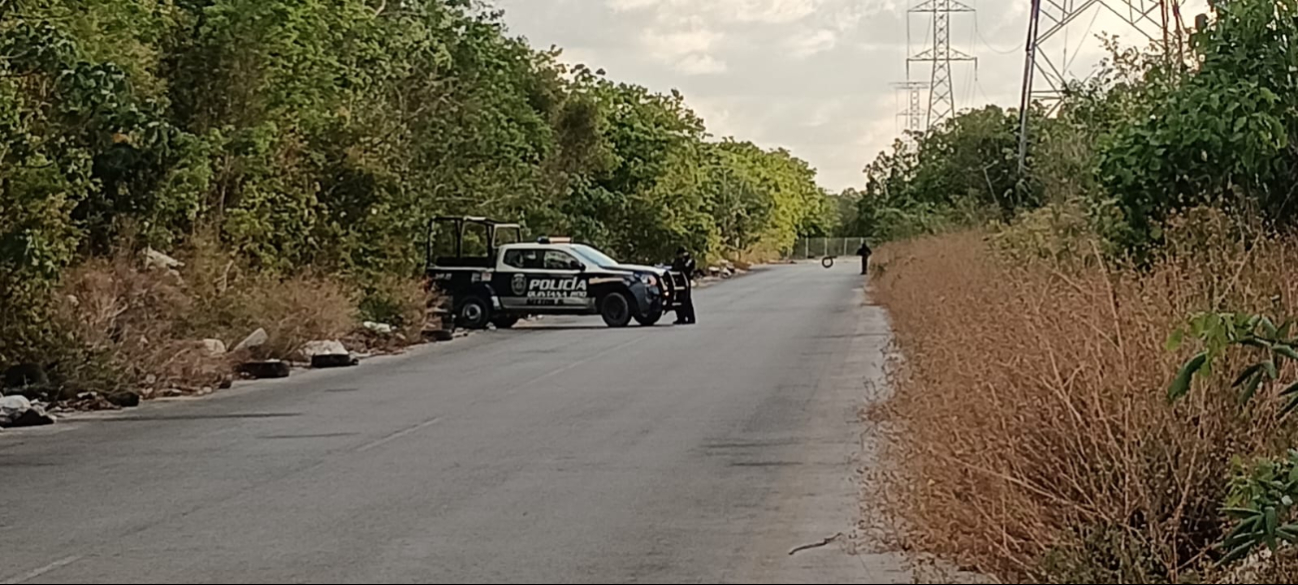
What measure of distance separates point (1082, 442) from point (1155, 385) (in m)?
0.55

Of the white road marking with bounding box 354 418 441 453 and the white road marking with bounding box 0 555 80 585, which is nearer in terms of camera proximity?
the white road marking with bounding box 0 555 80 585

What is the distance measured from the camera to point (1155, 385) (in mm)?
9367

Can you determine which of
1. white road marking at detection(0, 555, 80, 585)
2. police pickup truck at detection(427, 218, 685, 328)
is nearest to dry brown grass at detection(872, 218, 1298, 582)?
white road marking at detection(0, 555, 80, 585)

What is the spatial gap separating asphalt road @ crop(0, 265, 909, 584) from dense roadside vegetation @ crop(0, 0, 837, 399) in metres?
2.01

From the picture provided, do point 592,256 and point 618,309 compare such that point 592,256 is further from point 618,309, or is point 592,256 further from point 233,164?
point 233,164

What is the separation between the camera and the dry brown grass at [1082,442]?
339 inches

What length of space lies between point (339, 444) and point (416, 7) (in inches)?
1049

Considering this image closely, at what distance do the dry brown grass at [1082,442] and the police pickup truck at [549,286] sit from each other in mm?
24160

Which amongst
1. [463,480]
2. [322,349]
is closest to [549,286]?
[322,349]

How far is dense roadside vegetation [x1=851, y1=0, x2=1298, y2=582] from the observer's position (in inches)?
336

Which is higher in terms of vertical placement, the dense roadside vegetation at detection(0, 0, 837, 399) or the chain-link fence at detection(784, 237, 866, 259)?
the dense roadside vegetation at detection(0, 0, 837, 399)

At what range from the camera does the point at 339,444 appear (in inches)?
619

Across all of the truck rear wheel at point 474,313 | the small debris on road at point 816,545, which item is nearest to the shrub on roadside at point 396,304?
the truck rear wheel at point 474,313

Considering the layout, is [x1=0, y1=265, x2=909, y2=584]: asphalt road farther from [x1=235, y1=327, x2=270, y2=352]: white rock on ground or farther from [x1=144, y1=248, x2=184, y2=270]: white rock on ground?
[x1=144, y1=248, x2=184, y2=270]: white rock on ground
